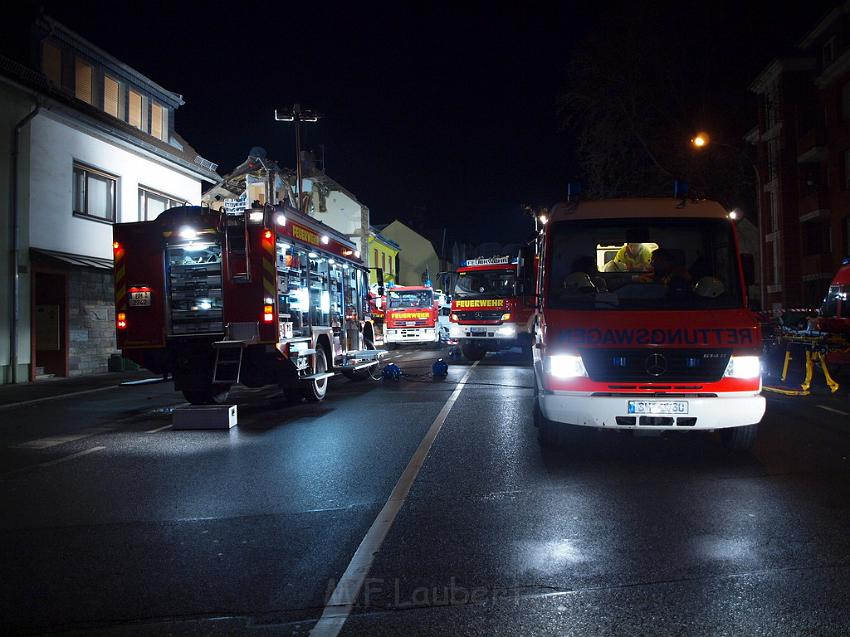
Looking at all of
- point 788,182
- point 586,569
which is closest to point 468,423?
point 586,569

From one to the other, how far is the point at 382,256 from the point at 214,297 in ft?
146

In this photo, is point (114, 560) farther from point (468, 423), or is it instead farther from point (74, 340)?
point (74, 340)

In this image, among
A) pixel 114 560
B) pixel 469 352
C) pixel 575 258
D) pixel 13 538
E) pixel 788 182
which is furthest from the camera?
pixel 788 182

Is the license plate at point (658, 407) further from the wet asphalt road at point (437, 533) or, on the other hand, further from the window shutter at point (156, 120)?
the window shutter at point (156, 120)

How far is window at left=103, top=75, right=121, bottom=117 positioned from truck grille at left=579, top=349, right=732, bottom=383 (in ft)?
66.3

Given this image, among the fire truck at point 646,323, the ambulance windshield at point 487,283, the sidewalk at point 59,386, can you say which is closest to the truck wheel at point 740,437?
the fire truck at point 646,323

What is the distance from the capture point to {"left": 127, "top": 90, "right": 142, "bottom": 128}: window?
76.9 ft

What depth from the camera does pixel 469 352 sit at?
22.7m

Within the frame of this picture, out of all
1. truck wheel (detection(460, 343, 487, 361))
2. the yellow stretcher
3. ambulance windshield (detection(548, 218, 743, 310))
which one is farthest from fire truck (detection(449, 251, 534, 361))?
ambulance windshield (detection(548, 218, 743, 310))

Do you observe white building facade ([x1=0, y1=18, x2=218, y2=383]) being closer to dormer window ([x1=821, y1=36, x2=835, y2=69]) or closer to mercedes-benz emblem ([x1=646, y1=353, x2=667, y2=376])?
mercedes-benz emblem ([x1=646, y1=353, x2=667, y2=376])

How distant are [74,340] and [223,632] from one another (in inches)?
711

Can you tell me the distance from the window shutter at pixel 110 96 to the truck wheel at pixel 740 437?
20.9 m

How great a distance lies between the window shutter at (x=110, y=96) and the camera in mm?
21891

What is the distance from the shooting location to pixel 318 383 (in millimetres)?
12312
